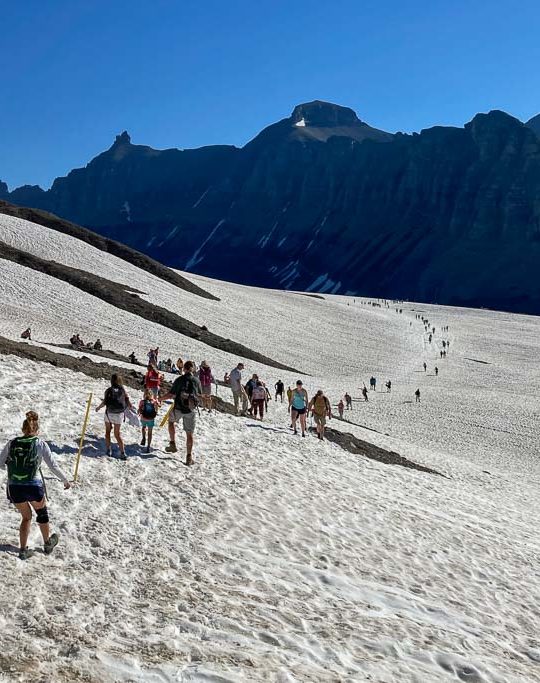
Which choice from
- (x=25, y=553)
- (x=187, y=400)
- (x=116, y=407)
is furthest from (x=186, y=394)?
(x=25, y=553)

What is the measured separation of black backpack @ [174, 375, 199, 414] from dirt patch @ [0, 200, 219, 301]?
204ft

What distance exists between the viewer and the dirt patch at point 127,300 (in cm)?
5428

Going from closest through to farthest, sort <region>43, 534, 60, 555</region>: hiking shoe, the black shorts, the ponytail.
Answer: the black shorts < the ponytail < <region>43, 534, 60, 555</region>: hiking shoe

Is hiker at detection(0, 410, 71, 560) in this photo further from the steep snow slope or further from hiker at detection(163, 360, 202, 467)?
hiker at detection(163, 360, 202, 467)

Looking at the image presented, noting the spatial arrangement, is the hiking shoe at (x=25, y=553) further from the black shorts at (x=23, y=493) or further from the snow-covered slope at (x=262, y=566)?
the black shorts at (x=23, y=493)

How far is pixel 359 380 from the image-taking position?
54.0 m

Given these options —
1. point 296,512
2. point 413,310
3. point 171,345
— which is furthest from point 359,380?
point 413,310

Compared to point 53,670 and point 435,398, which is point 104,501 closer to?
point 53,670

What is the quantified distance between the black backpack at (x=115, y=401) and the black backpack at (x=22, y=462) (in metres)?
4.74

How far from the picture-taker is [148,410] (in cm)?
1522

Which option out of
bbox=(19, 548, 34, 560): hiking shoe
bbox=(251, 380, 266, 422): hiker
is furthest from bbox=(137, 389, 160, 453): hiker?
bbox=(251, 380, 266, 422): hiker

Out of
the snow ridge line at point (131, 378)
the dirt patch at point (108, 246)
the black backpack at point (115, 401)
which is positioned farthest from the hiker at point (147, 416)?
the dirt patch at point (108, 246)

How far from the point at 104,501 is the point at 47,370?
31.1ft

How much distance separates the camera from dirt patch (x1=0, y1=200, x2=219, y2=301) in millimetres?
79312
